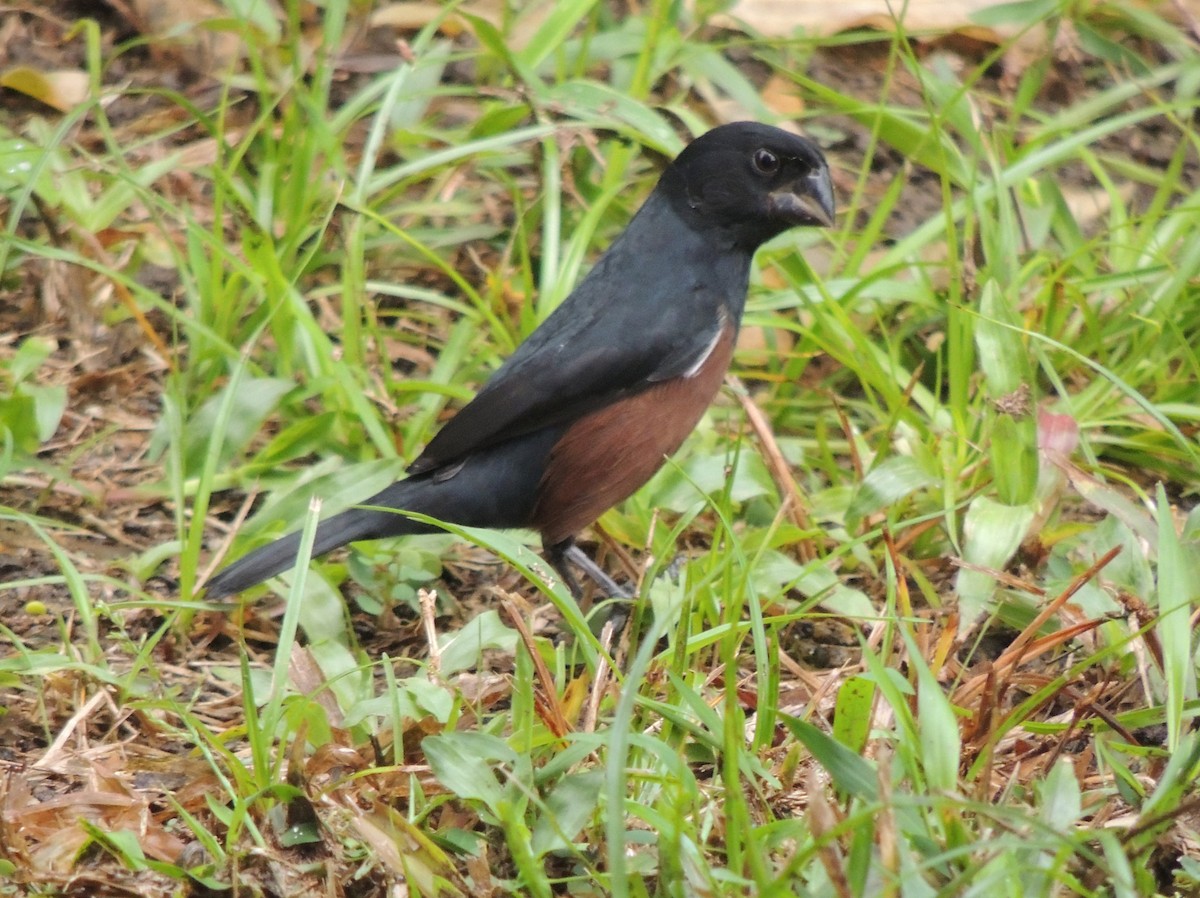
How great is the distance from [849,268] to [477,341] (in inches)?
48.3

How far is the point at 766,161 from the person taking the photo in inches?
157

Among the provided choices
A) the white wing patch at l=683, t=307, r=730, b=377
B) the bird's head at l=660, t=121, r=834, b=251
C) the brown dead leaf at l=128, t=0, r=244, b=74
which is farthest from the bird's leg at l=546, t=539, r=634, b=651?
the brown dead leaf at l=128, t=0, r=244, b=74

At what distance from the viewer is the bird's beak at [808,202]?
3.97 m

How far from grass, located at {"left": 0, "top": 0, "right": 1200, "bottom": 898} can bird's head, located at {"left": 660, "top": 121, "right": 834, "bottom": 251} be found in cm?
26

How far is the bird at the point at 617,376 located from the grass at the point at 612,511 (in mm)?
189

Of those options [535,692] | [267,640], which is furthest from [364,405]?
[535,692]

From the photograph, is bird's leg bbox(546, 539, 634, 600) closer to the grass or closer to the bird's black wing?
the grass

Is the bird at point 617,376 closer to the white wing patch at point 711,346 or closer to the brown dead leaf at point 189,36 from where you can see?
the white wing patch at point 711,346

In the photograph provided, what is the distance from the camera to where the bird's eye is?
3.99m

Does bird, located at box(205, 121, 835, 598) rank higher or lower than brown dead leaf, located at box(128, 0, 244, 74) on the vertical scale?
lower

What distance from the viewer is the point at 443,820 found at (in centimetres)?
260

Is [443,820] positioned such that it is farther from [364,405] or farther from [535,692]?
[364,405]

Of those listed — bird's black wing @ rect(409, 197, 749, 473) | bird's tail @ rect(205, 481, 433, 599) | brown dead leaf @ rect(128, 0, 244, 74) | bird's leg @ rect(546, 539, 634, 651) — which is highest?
brown dead leaf @ rect(128, 0, 244, 74)

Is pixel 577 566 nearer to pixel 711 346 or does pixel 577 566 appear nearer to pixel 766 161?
pixel 711 346
